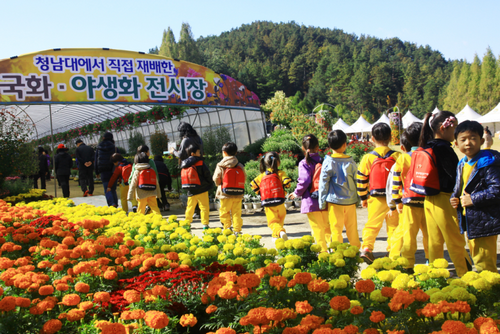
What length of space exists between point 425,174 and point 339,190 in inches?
49.6

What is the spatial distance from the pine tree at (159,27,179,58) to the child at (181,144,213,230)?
7721 cm

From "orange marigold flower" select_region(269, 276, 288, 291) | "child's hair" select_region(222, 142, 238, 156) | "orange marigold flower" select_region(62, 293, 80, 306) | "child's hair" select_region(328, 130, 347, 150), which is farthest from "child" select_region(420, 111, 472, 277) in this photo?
"child's hair" select_region(222, 142, 238, 156)

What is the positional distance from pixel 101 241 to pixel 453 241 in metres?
3.06

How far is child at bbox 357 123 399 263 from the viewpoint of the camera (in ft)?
15.1

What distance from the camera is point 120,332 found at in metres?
1.72

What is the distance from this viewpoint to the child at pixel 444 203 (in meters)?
3.42

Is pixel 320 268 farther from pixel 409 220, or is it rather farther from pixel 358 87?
pixel 358 87

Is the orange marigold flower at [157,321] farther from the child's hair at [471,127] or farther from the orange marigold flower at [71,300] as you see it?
the child's hair at [471,127]

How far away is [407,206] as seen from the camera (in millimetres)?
3883

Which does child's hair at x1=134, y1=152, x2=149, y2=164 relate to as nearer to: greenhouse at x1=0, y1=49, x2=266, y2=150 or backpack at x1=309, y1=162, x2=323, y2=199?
backpack at x1=309, y1=162, x2=323, y2=199

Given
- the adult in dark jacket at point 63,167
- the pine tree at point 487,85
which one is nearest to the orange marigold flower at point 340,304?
the adult in dark jacket at point 63,167

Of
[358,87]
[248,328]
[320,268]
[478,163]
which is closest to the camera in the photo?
[248,328]

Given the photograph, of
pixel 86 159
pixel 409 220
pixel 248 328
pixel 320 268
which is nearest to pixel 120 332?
pixel 248 328

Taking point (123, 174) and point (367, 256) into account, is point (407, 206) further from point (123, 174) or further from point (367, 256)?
point (123, 174)
